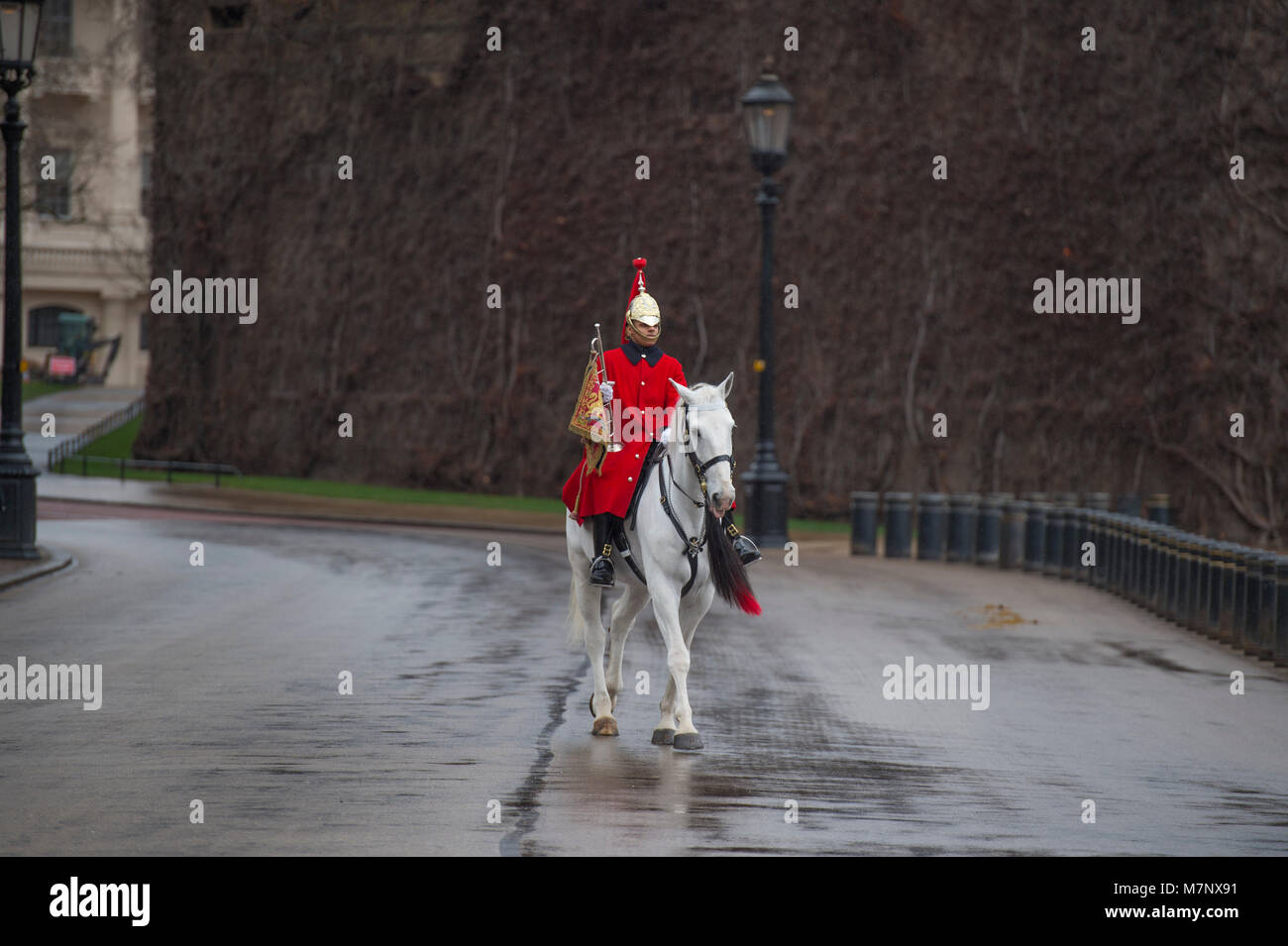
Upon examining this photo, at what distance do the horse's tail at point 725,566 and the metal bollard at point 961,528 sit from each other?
16080 mm

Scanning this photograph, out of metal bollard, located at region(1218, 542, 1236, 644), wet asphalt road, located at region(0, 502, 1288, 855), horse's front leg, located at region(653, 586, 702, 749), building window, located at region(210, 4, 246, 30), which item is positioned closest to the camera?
wet asphalt road, located at region(0, 502, 1288, 855)

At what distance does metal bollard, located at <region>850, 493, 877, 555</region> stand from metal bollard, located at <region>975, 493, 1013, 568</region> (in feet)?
5.38

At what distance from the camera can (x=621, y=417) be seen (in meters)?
11.4

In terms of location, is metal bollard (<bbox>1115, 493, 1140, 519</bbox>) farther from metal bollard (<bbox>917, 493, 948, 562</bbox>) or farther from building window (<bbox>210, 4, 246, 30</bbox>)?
building window (<bbox>210, 4, 246, 30</bbox>)

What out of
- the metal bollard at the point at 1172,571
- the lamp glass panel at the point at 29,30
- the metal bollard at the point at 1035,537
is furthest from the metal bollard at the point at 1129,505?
the lamp glass panel at the point at 29,30

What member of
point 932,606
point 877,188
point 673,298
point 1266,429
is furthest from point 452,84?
point 932,606

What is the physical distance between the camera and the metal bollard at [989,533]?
26.2m

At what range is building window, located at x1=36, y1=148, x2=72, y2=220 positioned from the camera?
174 feet

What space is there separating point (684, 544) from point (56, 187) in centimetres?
5250

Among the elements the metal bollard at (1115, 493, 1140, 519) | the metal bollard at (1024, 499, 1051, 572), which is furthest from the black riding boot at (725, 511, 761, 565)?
the metal bollard at (1115, 493, 1140, 519)

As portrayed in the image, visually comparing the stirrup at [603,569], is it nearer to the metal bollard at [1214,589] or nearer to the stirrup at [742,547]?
the stirrup at [742,547]

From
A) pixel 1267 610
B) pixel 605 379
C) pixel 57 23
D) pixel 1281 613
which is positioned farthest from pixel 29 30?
pixel 57 23

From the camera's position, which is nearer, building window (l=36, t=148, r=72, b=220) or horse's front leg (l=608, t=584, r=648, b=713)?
horse's front leg (l=608, t=584, r=648, b=713)
